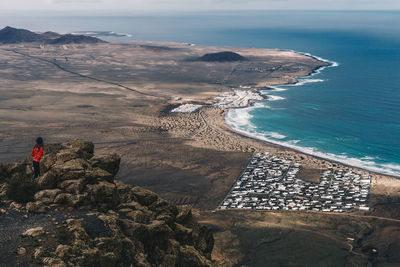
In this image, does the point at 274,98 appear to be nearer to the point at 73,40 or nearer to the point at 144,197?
the point at 144,197

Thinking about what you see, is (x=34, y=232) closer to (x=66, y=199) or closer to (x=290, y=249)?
(x=66, y=199)

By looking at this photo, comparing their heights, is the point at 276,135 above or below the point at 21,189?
below

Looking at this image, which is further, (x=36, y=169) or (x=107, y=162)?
(x=107, y=162)

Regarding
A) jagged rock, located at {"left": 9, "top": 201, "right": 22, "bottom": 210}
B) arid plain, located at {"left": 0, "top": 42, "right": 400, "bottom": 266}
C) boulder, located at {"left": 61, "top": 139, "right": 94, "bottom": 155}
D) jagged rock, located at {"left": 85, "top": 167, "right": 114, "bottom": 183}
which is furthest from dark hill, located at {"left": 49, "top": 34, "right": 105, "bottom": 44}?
jagged rock, located at {"left": 9, "top": 201, "right": 22, "bottom": 210}

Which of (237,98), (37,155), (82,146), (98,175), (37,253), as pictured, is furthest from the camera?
(237,98)

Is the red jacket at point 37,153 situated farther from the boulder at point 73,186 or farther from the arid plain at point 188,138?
the arid plain at point 188,138

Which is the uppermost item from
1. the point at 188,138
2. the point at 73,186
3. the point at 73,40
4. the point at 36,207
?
the point at 73,40

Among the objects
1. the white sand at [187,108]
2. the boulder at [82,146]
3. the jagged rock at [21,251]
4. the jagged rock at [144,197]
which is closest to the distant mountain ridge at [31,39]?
the white sand at [187,108]

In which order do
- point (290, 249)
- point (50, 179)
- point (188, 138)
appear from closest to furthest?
A: point (50, 179) < point (290, 249) < point (188, 138)

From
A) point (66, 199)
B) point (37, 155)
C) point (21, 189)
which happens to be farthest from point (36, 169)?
point (66, 199)
